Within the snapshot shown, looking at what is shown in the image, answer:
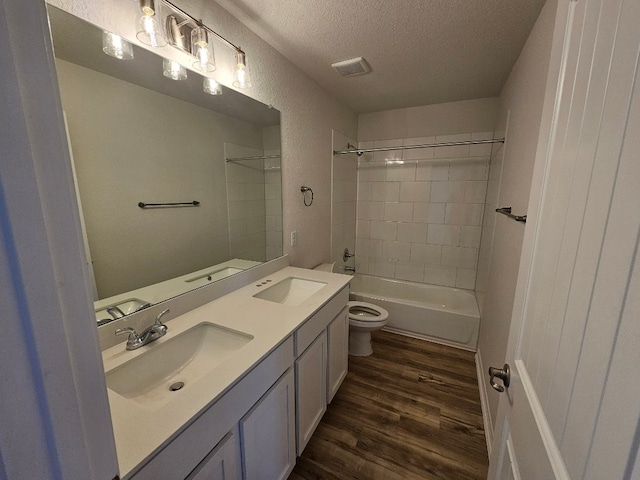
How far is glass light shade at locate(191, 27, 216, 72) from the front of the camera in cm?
120

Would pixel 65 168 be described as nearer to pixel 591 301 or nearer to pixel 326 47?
pixel 591 301

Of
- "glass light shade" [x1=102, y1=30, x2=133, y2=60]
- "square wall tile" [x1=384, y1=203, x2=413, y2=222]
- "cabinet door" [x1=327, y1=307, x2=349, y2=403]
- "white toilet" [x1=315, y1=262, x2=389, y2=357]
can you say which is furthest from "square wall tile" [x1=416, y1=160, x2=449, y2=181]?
"glass light shade" [x1=102, y1=30, x2=133, y2=60]

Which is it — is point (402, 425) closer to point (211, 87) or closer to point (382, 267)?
point (382, 267)

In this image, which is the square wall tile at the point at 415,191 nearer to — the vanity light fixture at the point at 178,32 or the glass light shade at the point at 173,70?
the vanity light fixture at the point at 178,32

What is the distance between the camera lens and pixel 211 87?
139 cm

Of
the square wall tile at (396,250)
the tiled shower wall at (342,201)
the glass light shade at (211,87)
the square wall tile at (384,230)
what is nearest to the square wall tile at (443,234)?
the square wall tile at (396,250)

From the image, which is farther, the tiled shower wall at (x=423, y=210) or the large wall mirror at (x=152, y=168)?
the tiled shower wall at (x=423, y=210)

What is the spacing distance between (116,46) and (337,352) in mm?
1936

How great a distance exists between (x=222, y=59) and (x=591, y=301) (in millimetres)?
1736

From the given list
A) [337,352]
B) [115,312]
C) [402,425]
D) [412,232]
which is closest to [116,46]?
[115,312]

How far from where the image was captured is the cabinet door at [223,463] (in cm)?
79

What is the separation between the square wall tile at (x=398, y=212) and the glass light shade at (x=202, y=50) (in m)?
2.45

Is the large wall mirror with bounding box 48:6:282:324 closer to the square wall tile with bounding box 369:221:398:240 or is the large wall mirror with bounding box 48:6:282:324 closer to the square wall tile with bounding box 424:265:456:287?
the square wall tile with bounding box 369:221:398:240

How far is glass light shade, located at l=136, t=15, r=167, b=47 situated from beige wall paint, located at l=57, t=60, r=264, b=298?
0.61 feet
